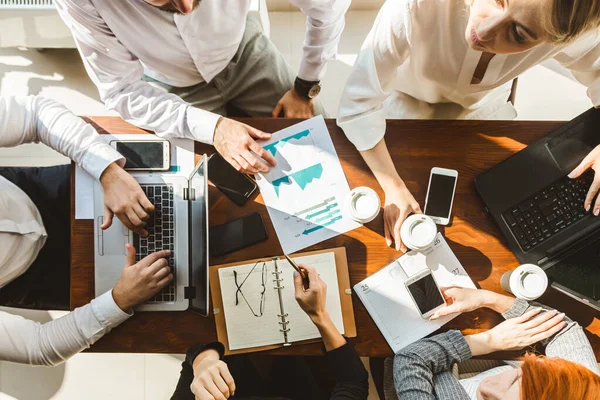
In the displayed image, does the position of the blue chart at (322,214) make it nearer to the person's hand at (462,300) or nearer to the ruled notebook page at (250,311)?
the ruled notebook page at (250,311)

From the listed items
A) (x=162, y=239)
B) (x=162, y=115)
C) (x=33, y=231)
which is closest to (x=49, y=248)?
(x=33, y=231)

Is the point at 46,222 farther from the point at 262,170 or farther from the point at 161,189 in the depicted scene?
the point at 262,170

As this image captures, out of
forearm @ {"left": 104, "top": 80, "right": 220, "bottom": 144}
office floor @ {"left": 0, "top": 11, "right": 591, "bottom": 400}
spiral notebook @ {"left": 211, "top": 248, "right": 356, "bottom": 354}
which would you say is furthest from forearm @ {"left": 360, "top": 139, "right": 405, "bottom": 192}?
office floor @ {"left": 0, "top": 11, "right": 591, "bottom": 400}

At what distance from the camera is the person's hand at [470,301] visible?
1240 mm

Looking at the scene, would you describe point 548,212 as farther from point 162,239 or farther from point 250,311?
point 162,239

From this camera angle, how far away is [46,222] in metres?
1.49

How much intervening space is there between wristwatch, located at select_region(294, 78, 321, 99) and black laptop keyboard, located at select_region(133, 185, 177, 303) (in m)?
0.52

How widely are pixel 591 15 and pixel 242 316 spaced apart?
1.04m

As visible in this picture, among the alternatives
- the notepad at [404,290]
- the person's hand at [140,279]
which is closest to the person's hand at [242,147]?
the person's hand at [140,279]

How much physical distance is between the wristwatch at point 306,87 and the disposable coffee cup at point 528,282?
0.80 metres

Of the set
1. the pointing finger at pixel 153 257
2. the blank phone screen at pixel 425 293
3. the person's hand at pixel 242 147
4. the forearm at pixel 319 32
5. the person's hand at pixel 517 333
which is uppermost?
the forearm at pixel 319 32

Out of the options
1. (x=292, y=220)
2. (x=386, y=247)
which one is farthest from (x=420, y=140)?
(x=292, y=220)

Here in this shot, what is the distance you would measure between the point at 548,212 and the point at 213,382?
0.96 meters

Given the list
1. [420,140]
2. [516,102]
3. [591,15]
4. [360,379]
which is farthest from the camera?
[516,102]
